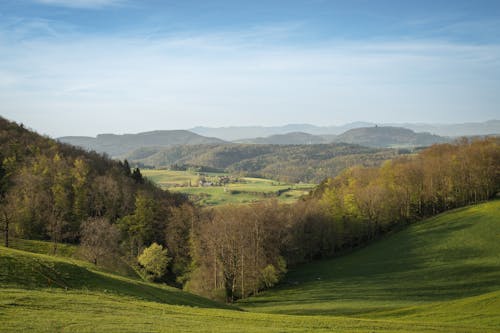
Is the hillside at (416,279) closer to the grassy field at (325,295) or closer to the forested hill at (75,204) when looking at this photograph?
the grassy field at (325,295)

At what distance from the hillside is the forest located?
6.28 metres

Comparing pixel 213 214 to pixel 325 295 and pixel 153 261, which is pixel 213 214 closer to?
pixel 153 261

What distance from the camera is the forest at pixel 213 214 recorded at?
2435 inches

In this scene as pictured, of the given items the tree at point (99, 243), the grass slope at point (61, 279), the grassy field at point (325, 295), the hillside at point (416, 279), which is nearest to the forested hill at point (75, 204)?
the tree at point (99, 243)

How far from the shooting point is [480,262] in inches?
2242

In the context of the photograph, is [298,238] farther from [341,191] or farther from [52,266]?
[52,266]

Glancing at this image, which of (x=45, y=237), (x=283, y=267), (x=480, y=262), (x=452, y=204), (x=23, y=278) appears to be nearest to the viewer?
(x=23, y=278)

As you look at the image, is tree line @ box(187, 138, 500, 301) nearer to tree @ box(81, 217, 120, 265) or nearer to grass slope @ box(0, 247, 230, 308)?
tree @ box(81, 217, 120, 265)

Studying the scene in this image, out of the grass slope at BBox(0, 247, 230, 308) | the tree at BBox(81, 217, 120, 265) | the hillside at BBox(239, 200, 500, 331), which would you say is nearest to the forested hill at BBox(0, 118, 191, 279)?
the tree at BBox(81, 217, 120, 265)

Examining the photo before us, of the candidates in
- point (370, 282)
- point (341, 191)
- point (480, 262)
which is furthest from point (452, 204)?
point (370, 282)

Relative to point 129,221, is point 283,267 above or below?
below

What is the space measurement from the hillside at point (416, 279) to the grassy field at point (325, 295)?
133 millimetres

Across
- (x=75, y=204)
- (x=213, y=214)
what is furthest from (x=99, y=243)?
(x=75, y=204)

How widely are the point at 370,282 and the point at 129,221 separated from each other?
4409 centimetres
